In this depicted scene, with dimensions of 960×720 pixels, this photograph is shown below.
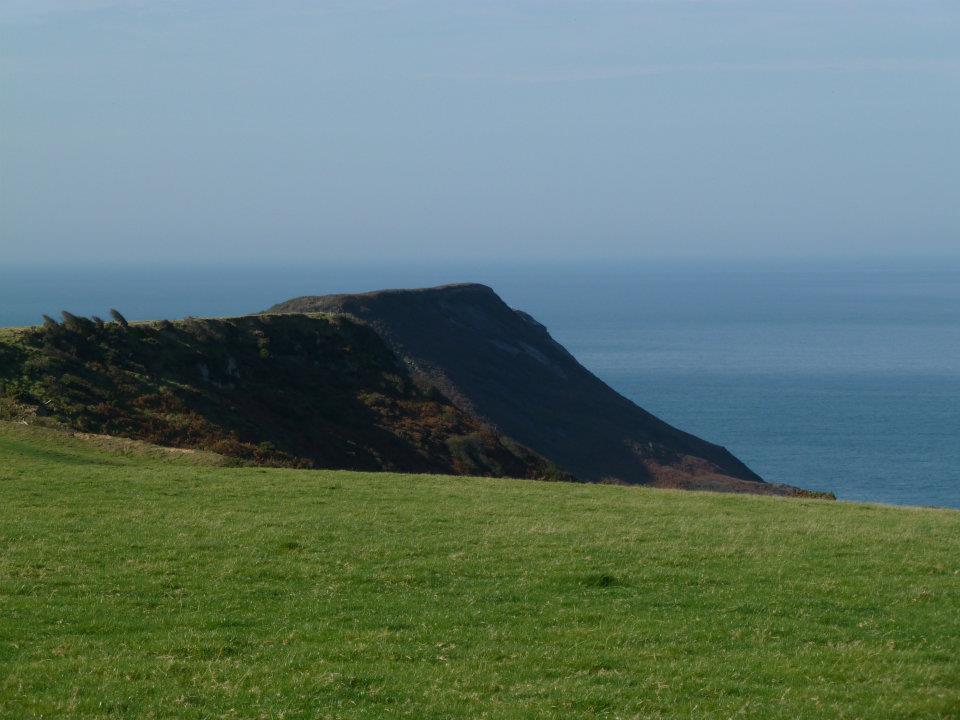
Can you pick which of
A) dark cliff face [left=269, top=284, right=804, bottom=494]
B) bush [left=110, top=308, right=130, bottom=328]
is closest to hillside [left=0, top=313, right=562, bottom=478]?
bush [left=110, top=308, right=130, bottom=328]

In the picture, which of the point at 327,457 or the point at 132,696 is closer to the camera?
the point at 132,696

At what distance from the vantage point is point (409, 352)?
85.6 m

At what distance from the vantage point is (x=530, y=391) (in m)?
92.8

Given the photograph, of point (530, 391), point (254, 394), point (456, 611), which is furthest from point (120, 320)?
point (530, 391)

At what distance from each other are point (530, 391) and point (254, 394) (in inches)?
1711

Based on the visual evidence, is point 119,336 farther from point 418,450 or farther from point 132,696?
point 132,696

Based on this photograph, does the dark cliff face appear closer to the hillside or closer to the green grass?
the hillside

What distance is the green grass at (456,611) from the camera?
1106 centimetres

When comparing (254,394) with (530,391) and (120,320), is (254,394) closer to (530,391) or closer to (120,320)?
(120,320)

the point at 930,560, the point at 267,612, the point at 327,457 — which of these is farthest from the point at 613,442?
the point at 267,612

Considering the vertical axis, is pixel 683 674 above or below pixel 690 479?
above

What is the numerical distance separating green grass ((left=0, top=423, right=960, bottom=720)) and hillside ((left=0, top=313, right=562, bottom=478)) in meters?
16.6

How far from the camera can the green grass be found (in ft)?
36.3

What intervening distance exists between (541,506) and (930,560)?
973 cm
